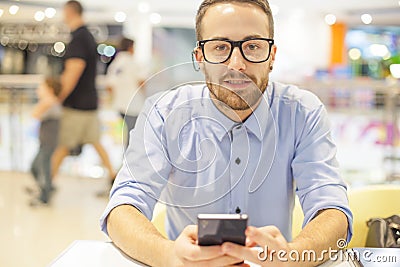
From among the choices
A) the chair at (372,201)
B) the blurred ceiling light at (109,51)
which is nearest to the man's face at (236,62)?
the chair at (372,201)

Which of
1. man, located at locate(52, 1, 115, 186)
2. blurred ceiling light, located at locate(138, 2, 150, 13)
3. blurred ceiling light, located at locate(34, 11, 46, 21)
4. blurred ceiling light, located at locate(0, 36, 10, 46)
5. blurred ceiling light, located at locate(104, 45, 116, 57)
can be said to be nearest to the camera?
man, located at locate(52, 1, 115, 186)

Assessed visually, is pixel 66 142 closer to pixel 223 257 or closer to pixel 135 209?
pixel 135 209

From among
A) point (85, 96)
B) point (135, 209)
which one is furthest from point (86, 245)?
point (85, 96)

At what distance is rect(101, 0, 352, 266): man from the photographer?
775mm

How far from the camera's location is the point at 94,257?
0.84 m

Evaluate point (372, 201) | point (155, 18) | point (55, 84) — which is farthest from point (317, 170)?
point (155, 18)


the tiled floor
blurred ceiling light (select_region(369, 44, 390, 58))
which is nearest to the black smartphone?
the tiled floor

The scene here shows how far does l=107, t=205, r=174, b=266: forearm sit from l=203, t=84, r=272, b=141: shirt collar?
0.20 meters

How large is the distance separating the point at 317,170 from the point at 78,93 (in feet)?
6.86

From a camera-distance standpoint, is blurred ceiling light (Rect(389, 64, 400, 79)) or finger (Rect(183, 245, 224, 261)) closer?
finger (Rect(183, 245, 224, 261))

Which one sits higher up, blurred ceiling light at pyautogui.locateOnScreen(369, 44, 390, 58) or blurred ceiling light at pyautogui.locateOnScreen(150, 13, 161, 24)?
blurred ceiling light at pyautogui.locateOnScreen(150, 13, 161, 24)

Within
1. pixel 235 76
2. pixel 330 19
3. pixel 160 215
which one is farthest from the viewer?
pixel 330 19

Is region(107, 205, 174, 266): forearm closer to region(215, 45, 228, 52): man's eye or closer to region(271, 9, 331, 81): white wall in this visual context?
region(215, 45, 228, 52): man's eye

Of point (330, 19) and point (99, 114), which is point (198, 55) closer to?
point (99, 114)
